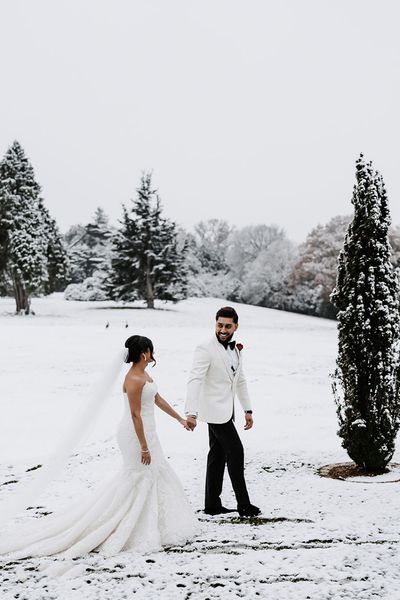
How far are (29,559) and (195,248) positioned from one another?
242 ft

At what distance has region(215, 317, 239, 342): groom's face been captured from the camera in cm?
650

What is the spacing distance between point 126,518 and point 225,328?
2129 millimetres

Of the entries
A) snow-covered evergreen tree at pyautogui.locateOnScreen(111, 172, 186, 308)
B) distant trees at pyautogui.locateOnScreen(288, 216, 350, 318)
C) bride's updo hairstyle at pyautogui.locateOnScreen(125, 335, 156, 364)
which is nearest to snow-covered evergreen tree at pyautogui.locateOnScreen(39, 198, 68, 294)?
snow-covered evergreen tree at pyautogui.locateOnScreen(111, 172, 186, 308)

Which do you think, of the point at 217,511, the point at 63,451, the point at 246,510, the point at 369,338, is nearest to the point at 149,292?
the point at 369,338

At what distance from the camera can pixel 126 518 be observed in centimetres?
540

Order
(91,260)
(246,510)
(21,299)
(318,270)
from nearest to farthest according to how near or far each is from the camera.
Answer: (246,510)
(21,299)
(318,270)
(91,260)

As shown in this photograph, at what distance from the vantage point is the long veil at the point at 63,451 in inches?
223

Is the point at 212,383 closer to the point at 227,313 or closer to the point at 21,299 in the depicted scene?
the point at 227,313

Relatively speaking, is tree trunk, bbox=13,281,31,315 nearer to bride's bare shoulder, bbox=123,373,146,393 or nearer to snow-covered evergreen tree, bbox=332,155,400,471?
snow-covered evergreen tree, bbox=332,155,400,471

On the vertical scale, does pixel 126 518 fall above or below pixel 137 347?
Answer: below

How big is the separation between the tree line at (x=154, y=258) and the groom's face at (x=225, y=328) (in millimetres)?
38562

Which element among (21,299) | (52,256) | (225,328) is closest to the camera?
(225,328)

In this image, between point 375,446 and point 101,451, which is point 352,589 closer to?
point 375,446

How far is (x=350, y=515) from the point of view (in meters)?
6.49
